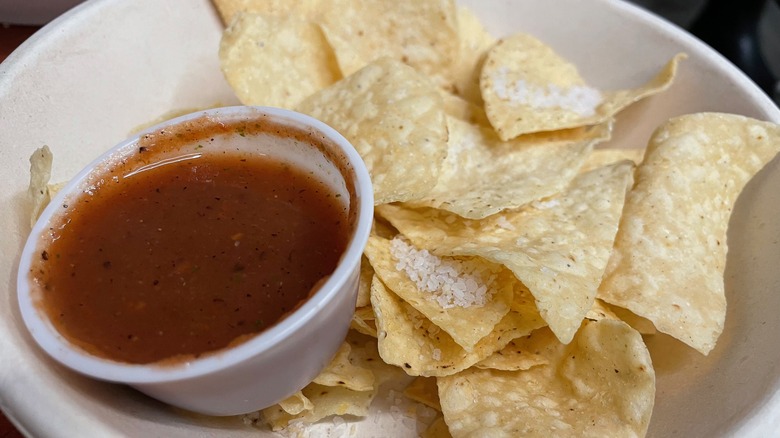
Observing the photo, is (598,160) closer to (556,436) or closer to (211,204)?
(556,436)

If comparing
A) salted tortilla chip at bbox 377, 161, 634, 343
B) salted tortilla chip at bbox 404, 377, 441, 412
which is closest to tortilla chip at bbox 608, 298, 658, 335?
salted tortilla chip at bbox 377, 161, 634, 343

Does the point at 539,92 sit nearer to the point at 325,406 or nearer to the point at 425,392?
the point at 425,392

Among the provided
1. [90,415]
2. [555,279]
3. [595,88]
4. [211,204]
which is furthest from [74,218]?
[595,88]

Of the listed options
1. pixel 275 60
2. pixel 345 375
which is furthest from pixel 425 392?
pixel 275 60

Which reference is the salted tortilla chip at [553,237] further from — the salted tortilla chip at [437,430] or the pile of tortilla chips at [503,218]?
the salted tortilla chip at [437,430]

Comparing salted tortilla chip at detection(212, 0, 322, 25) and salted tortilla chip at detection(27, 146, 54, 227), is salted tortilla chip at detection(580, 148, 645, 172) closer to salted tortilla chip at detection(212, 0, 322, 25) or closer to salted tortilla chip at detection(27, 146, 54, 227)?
salted tortilla chip at detection(212, 0, 322, 25)

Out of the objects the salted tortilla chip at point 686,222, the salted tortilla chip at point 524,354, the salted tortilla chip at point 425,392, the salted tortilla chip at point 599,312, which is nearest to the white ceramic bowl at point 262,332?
the salted tortilla chip at point 425,392
